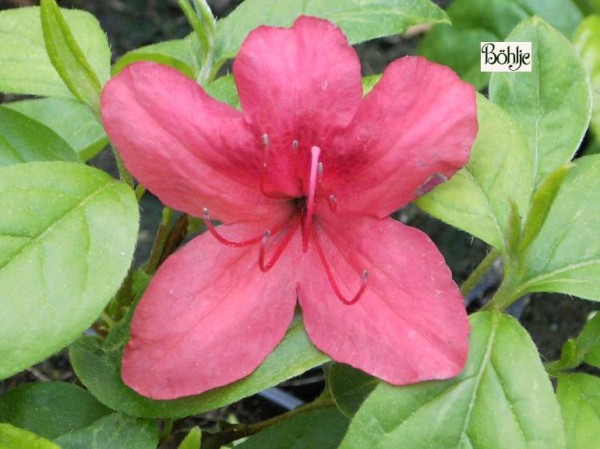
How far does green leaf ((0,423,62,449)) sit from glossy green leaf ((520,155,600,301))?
1.50ft

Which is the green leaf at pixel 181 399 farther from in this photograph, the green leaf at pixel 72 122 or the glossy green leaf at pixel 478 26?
the glossy green leaf at pixel 478 26

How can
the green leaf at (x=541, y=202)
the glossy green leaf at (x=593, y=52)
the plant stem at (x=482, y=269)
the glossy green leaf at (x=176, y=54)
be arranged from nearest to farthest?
the green leaf at (x=541, y=202) → the plant stem at (x=482, y=269) → the glossy green leaf at (x=176, y=54) → the glossy green leaf at (x=593, y=52)

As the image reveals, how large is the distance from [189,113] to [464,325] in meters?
0.31

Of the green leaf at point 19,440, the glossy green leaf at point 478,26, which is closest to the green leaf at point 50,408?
the green leaf at point 19,440

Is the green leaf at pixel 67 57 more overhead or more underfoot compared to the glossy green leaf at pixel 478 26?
more overhead

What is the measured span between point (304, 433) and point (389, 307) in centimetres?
24

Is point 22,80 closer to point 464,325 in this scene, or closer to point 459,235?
point 464,325

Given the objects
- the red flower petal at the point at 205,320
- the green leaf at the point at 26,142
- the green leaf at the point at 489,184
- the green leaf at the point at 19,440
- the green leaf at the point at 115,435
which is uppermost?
the green leaf at the point at 489,184

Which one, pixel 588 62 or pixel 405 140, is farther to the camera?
pixel 588 62

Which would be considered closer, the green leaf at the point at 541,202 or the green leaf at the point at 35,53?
the green leaf at the point at 541,202

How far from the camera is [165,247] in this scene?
1176 mm

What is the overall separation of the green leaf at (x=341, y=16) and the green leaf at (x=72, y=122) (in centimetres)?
28

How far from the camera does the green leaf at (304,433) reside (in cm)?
98

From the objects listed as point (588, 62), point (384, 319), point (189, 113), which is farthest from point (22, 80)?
point (588, 62)
